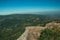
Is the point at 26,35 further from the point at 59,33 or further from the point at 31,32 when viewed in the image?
the point at 59,33

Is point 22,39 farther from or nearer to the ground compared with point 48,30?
nearer to the ground

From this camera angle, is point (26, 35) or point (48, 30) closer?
point (48, 30)

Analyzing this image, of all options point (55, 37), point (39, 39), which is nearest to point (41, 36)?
point (39, 39)

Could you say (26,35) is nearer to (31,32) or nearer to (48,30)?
(31,32)

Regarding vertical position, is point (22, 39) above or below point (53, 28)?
below

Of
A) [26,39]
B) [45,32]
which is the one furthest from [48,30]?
[26,39]

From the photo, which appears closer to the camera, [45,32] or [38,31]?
[45,32]

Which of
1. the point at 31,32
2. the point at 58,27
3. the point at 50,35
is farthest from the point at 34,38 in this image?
the point at 58,27
